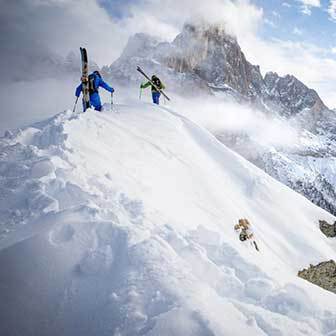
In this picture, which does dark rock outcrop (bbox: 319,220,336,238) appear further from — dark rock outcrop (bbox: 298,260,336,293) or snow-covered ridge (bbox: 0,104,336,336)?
snow-covered ridge (bbox: 0,104,336,336)

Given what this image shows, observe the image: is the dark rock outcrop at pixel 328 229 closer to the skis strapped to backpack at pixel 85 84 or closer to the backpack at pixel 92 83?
the skis strapped to backpack at pixel 85 84

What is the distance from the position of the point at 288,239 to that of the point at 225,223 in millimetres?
4510

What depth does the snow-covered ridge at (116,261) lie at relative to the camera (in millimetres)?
3955

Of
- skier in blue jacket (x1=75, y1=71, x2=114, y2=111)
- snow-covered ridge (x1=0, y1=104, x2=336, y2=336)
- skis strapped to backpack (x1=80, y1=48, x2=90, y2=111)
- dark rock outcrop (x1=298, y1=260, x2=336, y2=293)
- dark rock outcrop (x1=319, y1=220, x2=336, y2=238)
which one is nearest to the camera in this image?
snow-covered ridge (x1=0, y1=104, x2=336, y2=336)

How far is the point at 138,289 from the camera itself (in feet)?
13.8

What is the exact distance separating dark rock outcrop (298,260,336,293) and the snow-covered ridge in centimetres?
522

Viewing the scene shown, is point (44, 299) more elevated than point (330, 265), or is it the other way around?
point (44, 299)

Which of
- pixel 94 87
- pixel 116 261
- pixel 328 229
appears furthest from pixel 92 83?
pixel 328 229

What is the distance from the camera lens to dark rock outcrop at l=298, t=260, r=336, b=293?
1176 cm

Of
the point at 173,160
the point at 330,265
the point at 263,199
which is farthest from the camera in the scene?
the point at 263,199

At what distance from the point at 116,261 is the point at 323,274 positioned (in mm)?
11141

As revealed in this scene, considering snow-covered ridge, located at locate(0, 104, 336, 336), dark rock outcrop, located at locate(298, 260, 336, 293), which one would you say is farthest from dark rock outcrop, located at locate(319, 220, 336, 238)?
snow-covered ridge, located at locate(0, 104, 336, 336)

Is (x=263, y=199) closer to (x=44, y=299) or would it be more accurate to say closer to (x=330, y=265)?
(x=330, y=265)

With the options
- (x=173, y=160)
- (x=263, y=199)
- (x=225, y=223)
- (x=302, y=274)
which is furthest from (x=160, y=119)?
(x=302, y=274)
